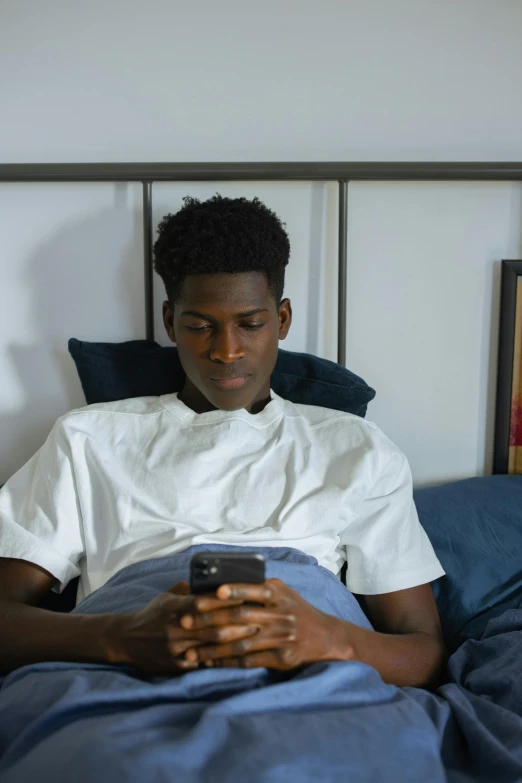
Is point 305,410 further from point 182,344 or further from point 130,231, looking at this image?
point 130,231

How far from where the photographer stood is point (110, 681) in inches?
36.4

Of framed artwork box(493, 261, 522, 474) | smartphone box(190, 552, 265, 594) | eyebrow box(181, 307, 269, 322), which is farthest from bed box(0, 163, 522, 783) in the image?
eyebrow box(181, 307, 269, 322)

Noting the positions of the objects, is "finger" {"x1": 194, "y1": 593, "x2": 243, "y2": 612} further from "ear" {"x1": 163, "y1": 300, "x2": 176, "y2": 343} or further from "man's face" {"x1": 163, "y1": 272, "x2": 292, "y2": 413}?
"ear" {"x1": 163, "y1": 300, "x2": 176, "y2": 343}

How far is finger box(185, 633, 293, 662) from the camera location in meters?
0.95

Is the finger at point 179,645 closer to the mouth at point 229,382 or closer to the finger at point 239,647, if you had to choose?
the finger at point 239,647

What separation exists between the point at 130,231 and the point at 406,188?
61 cm

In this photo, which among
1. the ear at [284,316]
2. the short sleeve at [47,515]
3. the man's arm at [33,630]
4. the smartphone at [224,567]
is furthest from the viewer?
the ear at [284,316]

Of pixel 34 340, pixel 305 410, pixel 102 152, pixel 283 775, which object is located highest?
pixel 102 152

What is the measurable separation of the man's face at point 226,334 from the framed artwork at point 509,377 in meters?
0.60

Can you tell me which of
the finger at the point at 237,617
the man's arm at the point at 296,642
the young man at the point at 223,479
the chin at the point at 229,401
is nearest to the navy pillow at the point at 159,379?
the young man at the point at 223,479

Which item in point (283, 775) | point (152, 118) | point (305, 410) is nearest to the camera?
point (283, 775)

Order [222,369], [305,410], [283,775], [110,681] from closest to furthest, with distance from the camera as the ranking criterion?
1. [283,775]
2. [110,681]
3. [222,369]
4. [305,410]

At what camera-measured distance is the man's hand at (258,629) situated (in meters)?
0.94

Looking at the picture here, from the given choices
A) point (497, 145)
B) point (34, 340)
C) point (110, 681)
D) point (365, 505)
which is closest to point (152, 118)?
point (34, 340)
